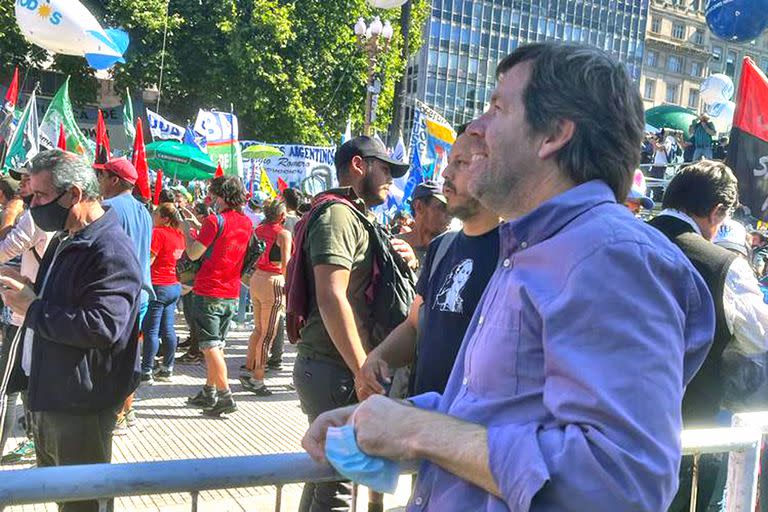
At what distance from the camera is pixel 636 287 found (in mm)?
1049

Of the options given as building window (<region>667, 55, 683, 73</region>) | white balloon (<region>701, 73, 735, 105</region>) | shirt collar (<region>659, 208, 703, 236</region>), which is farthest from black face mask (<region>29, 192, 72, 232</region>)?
building window (<region>667, 55, 683, 73</region>)

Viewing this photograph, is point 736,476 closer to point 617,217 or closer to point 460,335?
point 460,335

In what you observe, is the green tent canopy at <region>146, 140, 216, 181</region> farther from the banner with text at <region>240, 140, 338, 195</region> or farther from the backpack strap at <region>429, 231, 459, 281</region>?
the backpack strap at <region>429, 231, 459, 281</region>

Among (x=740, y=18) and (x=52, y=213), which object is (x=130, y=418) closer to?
(x=52, y=213)

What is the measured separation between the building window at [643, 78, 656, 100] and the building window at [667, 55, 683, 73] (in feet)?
8.09

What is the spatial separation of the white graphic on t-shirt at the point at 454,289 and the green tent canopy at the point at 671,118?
78.2ft

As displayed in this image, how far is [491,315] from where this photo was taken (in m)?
1.25

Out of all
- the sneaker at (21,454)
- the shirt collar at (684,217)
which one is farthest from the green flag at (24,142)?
the shirt collar at (684,217)

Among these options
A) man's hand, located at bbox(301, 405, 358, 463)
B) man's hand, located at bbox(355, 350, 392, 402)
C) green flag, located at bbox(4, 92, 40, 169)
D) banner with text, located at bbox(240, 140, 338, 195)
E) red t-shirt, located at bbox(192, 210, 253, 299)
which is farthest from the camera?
banner with text, located at bbox(240, 140, 338, 195)

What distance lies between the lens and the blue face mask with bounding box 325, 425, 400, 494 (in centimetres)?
127

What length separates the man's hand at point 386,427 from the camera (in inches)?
47.4

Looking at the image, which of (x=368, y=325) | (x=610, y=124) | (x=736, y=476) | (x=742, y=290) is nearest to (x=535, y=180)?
(x=610, y=124)

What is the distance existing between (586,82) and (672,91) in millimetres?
81896

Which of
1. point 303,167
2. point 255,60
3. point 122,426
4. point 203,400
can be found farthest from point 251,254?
point 255,60
